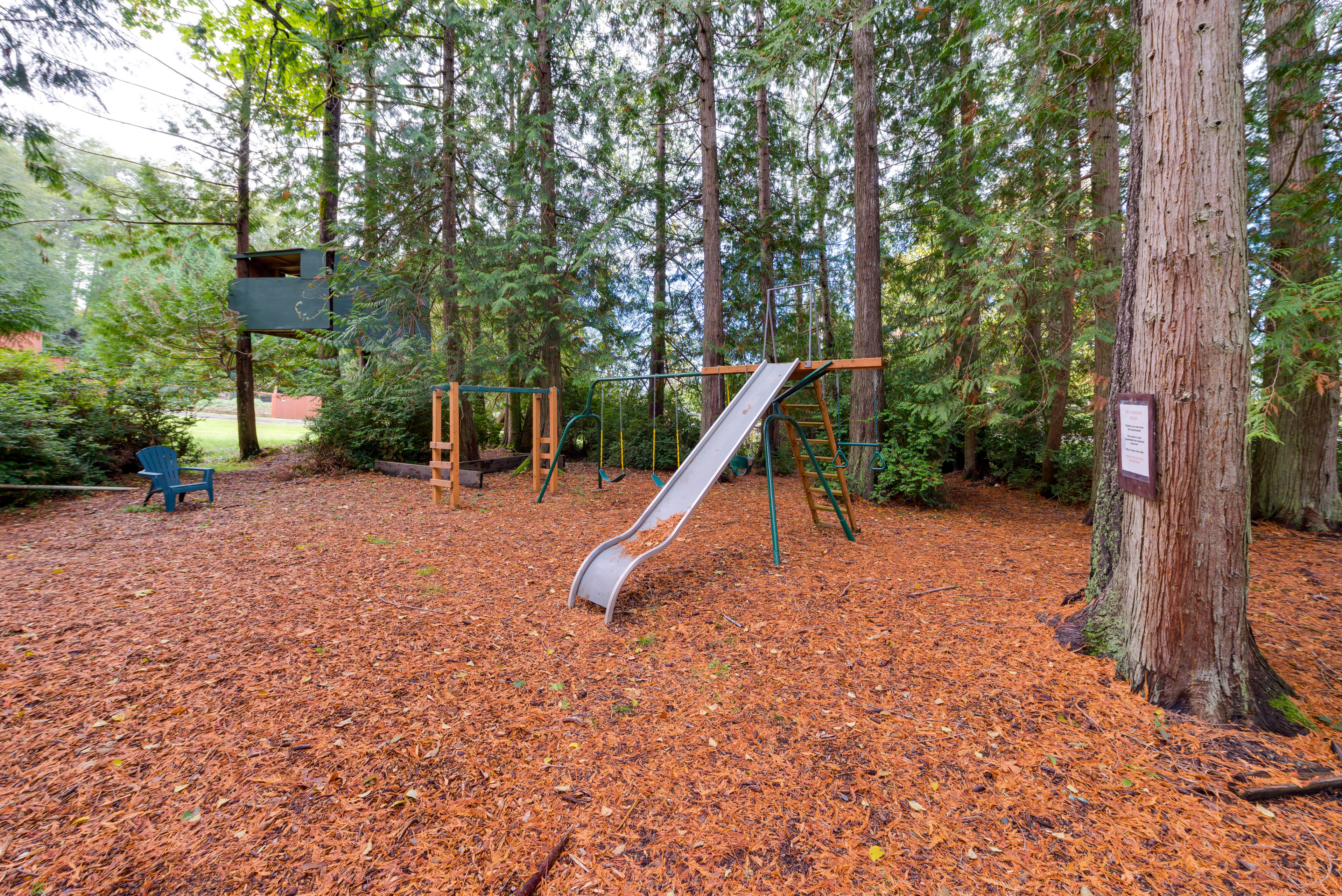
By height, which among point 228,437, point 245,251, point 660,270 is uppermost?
point 245,251

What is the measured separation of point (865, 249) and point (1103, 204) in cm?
260

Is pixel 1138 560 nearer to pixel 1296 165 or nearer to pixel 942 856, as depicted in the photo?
pixel 942 856

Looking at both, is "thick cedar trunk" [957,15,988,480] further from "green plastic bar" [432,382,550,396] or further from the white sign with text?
"green plastic bar" [432,382,550,396]

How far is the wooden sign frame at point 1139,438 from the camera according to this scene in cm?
230

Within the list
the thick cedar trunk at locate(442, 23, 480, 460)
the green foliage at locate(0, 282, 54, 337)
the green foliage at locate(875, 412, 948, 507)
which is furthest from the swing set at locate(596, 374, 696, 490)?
the green foliage at locate(0, 282, 54, 337)

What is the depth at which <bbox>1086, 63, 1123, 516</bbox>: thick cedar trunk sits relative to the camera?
555cm

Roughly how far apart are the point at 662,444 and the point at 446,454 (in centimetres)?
430

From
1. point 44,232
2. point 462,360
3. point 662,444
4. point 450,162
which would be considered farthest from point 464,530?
point 44,232

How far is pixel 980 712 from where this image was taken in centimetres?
242

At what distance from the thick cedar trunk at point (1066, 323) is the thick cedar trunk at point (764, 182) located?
199 inches

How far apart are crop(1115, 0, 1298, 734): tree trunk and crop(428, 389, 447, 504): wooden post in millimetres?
6989

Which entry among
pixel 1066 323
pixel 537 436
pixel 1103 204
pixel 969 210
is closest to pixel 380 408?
pixel 537 436

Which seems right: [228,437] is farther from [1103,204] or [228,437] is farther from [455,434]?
[1103,204]

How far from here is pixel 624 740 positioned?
231cm
